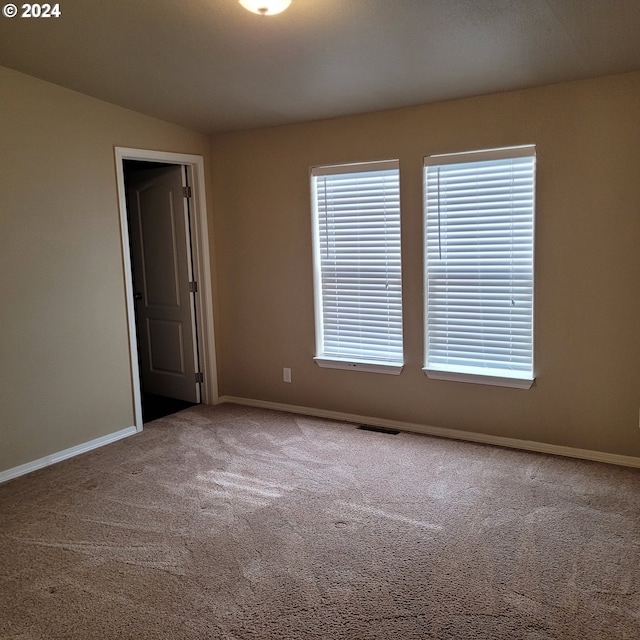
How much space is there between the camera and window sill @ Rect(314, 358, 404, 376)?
435cm

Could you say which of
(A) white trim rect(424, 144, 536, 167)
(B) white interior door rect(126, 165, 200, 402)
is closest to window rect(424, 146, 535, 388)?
(A) white trim rect(424, 144, 536, 167)

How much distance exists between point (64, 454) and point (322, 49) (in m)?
Answer: 3.11

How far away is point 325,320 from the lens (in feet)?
15.4

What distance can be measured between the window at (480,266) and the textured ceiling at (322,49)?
51 cm

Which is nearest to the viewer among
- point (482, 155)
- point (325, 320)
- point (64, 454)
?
point (482, 155)

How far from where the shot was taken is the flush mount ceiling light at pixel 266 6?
2570 mm

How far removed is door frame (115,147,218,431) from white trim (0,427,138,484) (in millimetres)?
157

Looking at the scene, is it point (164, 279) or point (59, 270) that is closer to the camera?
point (59, 270)

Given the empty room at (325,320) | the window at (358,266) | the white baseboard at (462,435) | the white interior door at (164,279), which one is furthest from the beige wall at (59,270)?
the window at (358,266)

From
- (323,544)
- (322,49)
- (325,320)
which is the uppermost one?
(322,49)

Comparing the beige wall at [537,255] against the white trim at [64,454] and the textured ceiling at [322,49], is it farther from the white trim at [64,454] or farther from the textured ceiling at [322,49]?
the white trim at [64,454]

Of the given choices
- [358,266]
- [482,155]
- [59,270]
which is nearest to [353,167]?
[358,266]

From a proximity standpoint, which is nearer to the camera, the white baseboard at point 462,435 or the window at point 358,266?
the white baseboard at point 462,435

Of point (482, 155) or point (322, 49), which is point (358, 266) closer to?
point (482, 155)
